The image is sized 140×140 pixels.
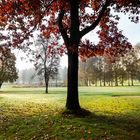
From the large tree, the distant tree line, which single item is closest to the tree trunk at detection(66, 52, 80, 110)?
the large tree

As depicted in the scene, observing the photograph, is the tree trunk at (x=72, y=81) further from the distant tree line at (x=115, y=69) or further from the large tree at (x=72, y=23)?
the distant tree line at (x=115, y=69)

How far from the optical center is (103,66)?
12988 cm

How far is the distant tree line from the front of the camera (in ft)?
375

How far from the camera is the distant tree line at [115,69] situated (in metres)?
114

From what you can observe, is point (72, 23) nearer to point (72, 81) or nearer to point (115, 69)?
point (72, 81)

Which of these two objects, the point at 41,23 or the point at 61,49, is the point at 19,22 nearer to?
the point at 41,23

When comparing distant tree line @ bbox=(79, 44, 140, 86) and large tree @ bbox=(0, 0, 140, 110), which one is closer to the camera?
large tree @ bbox=(0, 0, 140, 110)

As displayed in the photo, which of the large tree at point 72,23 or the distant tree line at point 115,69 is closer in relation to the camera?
the large tree at point 72,23

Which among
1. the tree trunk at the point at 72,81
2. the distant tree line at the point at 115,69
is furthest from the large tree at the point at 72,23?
the distant tree line at the point at 115,69

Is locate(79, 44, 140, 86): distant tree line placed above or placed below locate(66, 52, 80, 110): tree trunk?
above

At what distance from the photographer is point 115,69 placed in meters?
119

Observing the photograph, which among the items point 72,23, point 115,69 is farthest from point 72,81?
point 115,69

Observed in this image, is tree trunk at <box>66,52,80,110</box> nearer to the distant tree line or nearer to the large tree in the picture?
the large tree

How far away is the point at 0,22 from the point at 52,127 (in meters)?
11.0
